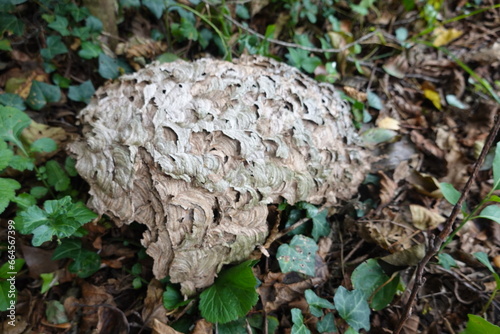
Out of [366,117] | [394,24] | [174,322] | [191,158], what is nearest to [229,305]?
[174,322]

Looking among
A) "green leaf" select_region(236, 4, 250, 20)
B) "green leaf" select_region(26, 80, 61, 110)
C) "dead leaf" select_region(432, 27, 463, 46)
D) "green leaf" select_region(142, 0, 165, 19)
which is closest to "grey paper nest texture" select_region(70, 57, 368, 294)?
"green leaf" select_region(26, 80, 61, 110)

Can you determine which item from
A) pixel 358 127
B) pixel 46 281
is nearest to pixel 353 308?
pixel 358 127

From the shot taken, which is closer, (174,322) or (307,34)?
(174,322)

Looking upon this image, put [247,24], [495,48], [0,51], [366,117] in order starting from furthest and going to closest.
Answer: [495,48], [247,24], [366,117], [0,51]

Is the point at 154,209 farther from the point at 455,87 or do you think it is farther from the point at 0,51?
the point at 455,87

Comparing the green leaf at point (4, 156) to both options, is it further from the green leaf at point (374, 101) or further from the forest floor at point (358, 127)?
the green leaf at point (374, 101)

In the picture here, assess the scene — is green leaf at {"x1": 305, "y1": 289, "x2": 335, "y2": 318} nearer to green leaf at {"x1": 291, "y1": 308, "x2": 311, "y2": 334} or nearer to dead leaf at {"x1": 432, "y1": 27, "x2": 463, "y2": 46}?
green leaf at {"x1": 291, "y1": 308, "x2": 311, "y2": 334}

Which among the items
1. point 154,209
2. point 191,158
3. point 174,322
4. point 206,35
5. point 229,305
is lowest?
point 174,322
